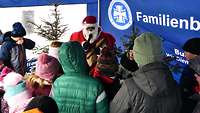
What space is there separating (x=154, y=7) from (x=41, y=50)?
195cm

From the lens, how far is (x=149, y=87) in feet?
10.4

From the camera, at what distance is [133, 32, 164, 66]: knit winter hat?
3246 mm

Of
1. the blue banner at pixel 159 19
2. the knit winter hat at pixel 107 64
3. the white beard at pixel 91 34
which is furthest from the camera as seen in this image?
the white beard at pixel 91 34

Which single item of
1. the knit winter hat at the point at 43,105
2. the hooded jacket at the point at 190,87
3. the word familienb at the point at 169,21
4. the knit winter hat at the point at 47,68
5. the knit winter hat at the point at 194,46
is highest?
the word familienb at the point at 169,21

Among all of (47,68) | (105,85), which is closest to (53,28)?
(47,68)

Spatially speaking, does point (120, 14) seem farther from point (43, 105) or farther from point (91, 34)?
point (43, 105)

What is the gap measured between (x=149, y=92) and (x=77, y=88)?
574 millimetres

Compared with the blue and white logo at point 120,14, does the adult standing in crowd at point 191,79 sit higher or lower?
lower

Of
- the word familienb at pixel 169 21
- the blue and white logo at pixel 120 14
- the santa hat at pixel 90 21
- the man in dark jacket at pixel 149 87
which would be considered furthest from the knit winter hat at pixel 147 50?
the blue and white logo at pixel 120 14

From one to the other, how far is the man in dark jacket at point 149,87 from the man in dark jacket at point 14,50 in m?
2.69

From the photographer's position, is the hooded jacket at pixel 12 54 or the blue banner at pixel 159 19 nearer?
the hooded jacket at pixel 12 54

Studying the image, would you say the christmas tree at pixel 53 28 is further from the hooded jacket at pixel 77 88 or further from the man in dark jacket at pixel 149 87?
the man in dark jacket at pixel 149 87

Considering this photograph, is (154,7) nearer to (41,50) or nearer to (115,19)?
(115,19)

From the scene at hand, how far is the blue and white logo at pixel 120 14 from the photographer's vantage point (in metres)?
6.93
